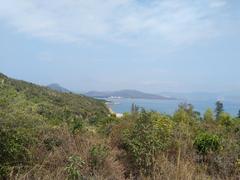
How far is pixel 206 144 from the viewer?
809 centimetres

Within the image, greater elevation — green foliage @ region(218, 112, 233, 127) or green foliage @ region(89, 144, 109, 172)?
green foliage @ region(218, 112, 233, 127)

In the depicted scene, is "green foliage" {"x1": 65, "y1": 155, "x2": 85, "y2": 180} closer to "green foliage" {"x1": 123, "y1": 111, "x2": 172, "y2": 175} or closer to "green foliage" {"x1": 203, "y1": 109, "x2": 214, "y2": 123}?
"green foliage" {"x1": 123, "y1": 111, "x2": 172, "y2": 175}

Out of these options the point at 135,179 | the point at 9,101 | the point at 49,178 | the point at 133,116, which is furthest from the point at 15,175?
the point at 133,116

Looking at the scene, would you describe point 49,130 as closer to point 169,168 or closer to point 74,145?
point 74,145

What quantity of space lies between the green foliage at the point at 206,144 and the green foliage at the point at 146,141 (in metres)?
0.66

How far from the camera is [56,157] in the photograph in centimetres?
673

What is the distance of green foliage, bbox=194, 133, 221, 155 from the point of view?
798cm

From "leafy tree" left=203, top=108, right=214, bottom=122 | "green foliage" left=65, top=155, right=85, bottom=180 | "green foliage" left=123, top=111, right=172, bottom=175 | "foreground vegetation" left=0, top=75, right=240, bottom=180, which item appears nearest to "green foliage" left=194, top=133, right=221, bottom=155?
"foreground vegetation" left=0, top=75, right=240, bottom=180

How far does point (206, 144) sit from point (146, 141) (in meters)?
1.42

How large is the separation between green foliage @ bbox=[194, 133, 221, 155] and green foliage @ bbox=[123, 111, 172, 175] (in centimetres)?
66

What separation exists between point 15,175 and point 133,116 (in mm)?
4133

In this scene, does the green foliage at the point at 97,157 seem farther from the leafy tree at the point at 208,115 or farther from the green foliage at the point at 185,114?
the leafy tree at the point at 208,115

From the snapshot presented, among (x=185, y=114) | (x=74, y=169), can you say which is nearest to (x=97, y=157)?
(x=74, y=169)

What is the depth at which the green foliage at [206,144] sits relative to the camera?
7.98 metres
